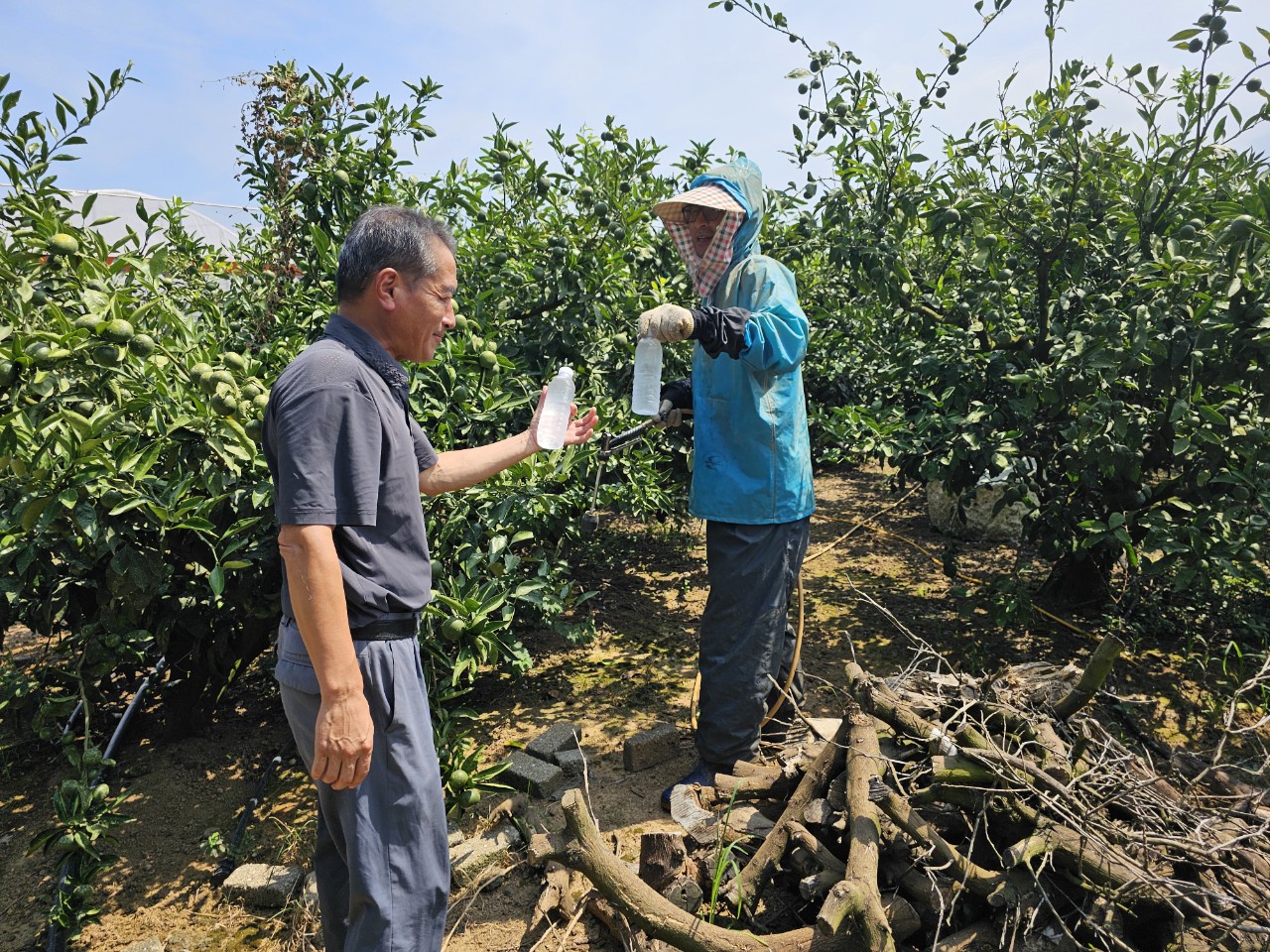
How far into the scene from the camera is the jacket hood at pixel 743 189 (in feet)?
9.77

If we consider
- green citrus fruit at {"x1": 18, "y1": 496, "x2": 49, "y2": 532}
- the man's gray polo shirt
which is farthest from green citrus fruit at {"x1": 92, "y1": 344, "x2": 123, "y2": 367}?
the man's gray polo shirt

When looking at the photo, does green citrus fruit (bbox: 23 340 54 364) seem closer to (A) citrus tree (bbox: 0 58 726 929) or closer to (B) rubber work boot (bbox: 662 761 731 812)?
(A) citrus tree (bbox: 0 58 726 929)

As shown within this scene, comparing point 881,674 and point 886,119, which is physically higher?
point 886,119

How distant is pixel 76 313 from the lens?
2.80m

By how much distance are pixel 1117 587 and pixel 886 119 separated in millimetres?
2567

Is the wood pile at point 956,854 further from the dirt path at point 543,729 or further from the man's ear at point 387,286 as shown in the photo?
the man's ear at point 387,286

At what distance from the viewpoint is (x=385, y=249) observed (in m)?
1.82

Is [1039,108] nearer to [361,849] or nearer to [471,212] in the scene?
[471,212]

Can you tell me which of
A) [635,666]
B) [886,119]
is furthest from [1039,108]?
[635,666]

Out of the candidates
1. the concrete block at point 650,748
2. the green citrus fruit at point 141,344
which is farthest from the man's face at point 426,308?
the concrete block at point 650,748

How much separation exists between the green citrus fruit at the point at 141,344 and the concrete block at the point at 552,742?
1.85 meters

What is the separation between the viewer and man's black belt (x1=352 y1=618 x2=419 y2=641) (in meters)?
1.78

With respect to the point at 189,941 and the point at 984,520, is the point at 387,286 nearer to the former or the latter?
the point at 189,941

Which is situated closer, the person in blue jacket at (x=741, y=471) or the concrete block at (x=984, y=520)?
the person in blue jacket at (x=741, y=471)
